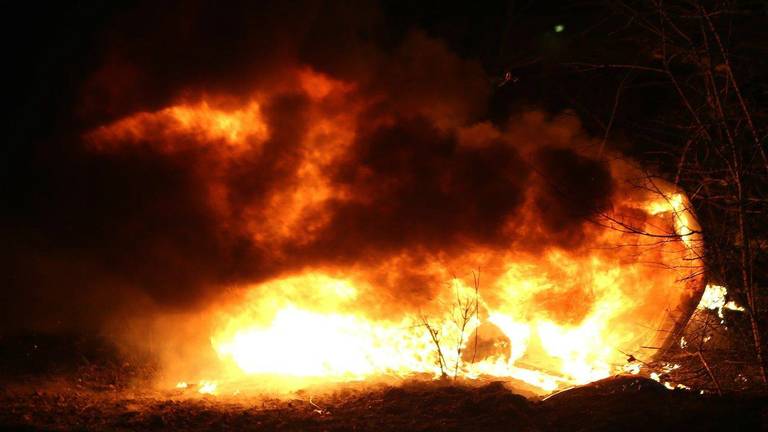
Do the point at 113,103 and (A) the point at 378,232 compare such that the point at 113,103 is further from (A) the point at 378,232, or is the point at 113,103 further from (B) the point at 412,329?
(B) the point at 412,329

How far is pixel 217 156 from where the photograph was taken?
9398 millimetres

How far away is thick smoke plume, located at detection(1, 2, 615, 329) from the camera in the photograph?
905cm

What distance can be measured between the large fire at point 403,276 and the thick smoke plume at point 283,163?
41mm

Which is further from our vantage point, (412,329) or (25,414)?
(412,329)

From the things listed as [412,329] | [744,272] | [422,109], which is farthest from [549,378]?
[422,109]

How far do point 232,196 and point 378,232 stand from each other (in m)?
2.26

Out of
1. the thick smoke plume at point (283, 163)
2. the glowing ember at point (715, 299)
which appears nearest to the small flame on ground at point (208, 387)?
the thick smoke plume at point (283, 163)

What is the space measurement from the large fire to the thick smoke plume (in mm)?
41

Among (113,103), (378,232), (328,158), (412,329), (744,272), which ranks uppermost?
(113,103)

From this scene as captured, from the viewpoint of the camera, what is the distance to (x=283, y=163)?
929 cm

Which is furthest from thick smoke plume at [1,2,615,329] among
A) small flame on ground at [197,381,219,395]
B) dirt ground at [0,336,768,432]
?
dirt ground at [0,336,768,432]

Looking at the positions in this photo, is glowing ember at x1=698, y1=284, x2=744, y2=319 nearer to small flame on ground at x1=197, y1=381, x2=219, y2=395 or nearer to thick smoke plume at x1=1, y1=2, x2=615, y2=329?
thick smoke plume at x1=1, y1=2, x2=615, y2=329

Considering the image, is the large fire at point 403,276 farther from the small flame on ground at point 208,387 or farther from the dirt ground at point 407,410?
the dirt ground at point 407,410

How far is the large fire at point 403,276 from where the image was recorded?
8867 millimetres
